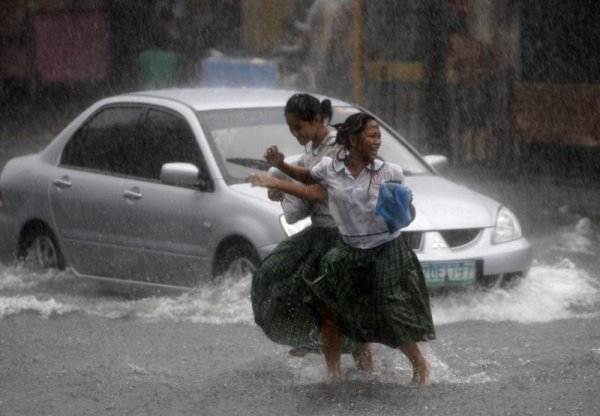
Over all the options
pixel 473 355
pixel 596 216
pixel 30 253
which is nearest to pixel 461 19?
pixel 596 216

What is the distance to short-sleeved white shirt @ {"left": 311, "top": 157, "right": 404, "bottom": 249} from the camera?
6.83 meters

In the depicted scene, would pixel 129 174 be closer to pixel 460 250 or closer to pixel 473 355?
pixel 460 250

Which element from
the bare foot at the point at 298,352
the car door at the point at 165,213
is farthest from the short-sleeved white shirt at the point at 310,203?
the car door at the point at 165,213

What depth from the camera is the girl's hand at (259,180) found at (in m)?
6.60

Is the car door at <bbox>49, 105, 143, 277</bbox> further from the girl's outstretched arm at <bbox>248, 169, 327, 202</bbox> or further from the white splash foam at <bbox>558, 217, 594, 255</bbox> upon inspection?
the white splash foam at <bbox>558, 217, 594, 255</bbox>

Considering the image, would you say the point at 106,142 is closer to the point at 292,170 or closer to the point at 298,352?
the point at 298,352

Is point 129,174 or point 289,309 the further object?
point 129,174

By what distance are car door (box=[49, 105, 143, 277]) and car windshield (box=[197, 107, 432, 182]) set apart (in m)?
0.78

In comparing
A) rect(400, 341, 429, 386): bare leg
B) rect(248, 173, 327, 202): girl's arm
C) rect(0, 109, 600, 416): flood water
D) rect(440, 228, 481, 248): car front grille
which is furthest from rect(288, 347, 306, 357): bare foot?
rect(440, 228, 481, 248): car front grille

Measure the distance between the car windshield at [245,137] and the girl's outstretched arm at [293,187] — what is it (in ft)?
8.15

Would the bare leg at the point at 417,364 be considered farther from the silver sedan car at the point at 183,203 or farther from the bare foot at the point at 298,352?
the silver sedan car at the point at 183,203

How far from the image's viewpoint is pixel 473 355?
7.91 m

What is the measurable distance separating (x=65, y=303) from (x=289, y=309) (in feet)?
10.9

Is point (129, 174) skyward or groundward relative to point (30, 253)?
skyward
